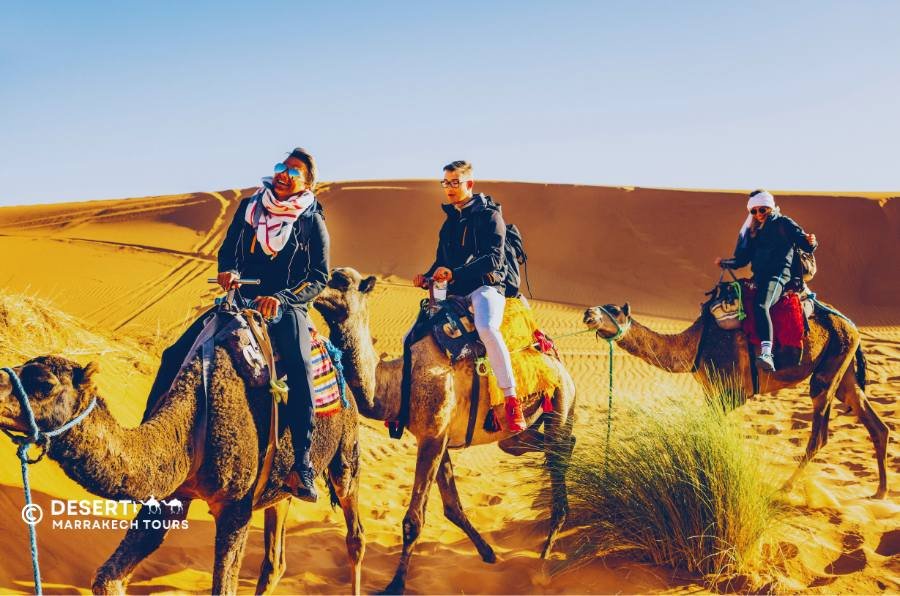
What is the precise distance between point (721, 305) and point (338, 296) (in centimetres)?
430

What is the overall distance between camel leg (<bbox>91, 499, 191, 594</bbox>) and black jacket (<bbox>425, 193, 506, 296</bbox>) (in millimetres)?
2948

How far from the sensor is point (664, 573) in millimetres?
5672

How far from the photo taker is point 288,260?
498 centimetres

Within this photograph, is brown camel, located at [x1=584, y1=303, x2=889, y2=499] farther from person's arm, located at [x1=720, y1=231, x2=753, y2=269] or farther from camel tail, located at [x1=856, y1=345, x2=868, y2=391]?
person's arm, located at [x1=720, y1=231, x2=753, y2=269]

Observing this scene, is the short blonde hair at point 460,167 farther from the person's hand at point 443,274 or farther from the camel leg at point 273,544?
the camel leg at point 273,544

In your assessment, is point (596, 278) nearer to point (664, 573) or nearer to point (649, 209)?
point (649, 209)

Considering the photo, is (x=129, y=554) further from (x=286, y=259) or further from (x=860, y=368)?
(x=860, y=368)

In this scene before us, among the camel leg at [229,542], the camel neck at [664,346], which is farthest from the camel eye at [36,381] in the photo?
the camel neck at [664,346]

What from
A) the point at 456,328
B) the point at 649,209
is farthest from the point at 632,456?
the point at 649,209

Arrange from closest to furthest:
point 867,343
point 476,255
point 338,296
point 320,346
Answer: point 320,346
point 338,296
point 476,255
point 867,343

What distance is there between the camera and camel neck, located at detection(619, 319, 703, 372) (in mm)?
7727

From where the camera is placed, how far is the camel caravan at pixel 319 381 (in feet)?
12.8

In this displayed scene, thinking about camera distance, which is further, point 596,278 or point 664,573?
point 596,278

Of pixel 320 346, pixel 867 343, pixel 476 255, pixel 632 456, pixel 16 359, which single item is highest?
pixel 476 255
